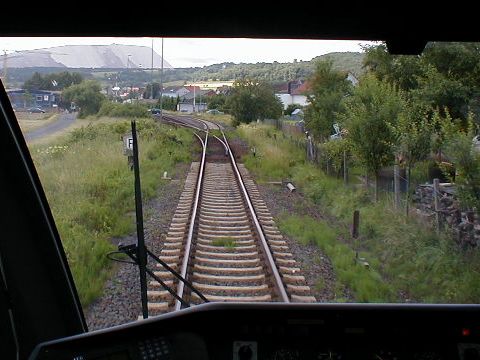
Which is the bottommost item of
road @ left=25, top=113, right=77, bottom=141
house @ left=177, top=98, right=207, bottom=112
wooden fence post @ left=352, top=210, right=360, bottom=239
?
wooden fence post @ left=352, top=210, right=360, bottom=239

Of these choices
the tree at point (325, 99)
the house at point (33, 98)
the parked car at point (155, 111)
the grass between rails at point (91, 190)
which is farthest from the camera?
the tree at point (325, 99)

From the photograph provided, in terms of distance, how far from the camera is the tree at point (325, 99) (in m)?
3.52

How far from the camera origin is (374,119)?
3.38 metres

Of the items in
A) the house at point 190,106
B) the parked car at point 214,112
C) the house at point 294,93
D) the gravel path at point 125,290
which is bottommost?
the gravel path at point 125,290

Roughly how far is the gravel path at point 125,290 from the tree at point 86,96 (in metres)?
0.81

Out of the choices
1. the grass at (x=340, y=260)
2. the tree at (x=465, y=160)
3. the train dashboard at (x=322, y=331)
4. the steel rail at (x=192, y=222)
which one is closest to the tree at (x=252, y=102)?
the steel rail at (x=192, y=222)

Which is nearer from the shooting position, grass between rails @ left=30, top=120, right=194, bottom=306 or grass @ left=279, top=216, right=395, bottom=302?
grass between rails @ left=30, top=120, right=194, bottom=306

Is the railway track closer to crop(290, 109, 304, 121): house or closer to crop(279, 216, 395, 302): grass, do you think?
crop(279, 216, 395, 302): grass

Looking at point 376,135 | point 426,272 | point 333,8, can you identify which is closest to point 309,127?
point 376,135

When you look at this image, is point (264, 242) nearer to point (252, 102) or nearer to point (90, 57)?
point (252, 102)

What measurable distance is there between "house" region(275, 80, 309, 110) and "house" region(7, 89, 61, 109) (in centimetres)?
139

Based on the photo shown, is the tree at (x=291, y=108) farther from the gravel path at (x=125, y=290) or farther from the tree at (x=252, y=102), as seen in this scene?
the gravel path at (x=125, y=290)

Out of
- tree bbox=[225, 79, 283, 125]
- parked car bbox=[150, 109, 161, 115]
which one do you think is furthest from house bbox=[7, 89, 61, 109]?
tree bbox=[225, 79, 283, 125]

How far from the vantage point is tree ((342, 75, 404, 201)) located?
3.34 metres
